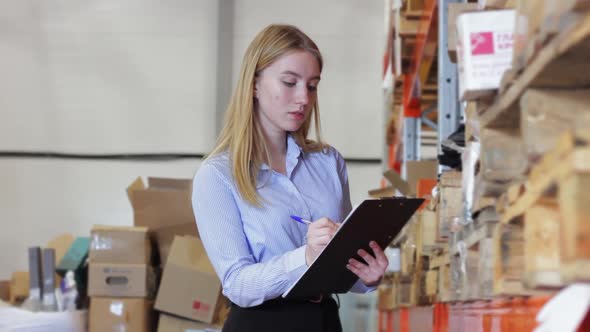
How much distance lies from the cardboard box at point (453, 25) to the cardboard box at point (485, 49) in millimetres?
719

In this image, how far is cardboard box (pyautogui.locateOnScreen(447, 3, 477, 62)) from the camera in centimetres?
226

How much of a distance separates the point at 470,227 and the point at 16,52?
25.2ft

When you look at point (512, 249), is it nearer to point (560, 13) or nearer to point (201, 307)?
point (560, 13)

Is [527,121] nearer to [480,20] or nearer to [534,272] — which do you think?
[534,272]

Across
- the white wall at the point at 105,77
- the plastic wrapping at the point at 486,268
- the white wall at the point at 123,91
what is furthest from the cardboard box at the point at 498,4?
the white wall at the point at 105,77

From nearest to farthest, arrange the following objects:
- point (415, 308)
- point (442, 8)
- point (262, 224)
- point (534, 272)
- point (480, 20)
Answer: point (534, 272) → point (480, 20) → point (262, 224) → point (442, 8) → point (415, 308)

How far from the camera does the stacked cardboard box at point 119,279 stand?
590cm

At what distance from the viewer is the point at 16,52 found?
8844 millimetres

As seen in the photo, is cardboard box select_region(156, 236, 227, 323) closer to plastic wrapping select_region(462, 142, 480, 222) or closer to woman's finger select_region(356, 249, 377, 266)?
woman's finger select_region(356, 249, 377, 266)

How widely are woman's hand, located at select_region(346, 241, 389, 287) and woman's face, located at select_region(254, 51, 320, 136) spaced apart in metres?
0.35

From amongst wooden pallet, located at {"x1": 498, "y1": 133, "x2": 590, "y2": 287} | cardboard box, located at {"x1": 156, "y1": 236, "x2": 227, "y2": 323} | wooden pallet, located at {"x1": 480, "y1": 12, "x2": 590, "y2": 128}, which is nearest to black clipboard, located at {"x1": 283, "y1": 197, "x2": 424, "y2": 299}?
wooden pallet, located at {"x1": 480, "y1": 12, "x2": 590, "y2": 128}

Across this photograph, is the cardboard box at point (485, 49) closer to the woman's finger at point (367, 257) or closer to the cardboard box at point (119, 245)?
the woman's finger at point (367, 257)

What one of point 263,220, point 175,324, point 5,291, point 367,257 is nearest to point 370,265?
point 367,257

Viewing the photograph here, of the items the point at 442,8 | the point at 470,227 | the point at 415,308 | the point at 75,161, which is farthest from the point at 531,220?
the point at 75,161
